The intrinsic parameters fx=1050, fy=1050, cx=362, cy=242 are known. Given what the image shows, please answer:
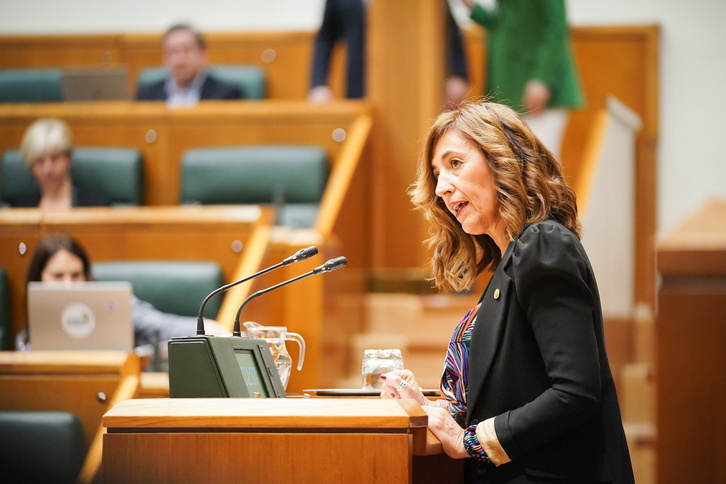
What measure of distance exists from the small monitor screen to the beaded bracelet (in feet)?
0.65

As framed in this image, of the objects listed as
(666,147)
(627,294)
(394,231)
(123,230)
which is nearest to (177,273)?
(123,230)

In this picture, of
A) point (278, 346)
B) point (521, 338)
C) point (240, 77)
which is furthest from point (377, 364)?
point (240, 77)

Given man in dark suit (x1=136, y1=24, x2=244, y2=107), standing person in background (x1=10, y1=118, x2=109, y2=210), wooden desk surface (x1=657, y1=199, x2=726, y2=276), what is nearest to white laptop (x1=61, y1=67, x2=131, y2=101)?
man in dark suit (x1=136, y1=24, x2=244, y2=107)

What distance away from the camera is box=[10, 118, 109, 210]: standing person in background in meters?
2.38

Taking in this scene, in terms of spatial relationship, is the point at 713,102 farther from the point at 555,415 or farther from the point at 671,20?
the point at 555,415

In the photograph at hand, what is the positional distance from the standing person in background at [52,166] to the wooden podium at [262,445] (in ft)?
5.55

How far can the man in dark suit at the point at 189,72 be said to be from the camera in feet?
9.37

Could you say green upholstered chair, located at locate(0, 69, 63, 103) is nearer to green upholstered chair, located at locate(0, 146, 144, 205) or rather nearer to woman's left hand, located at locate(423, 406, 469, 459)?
green upholstered chair, located at locate(0, 146, 144, 205)

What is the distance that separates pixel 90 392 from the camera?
1616mm

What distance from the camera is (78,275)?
193cm

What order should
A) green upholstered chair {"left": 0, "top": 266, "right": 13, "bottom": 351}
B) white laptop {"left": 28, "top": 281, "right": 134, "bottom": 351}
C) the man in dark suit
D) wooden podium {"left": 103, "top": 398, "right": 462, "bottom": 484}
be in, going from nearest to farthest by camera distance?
wooden podium {"left": 103, "top": 398, "right": 462, "bottom": 484}
white laptop {"left": 28, "top": 281, "right": 134, "bottom": 351}
green upholstered chair {"left": 0, "top": 266, "right": 13, "bottom": 351}
the man in dark suit

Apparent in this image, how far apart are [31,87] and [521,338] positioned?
269 centimetres

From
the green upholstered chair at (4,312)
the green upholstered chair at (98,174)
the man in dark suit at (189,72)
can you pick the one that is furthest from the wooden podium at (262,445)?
the man in dark suit at (189,72)

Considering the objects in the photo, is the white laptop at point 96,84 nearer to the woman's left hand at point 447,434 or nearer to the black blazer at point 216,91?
the black blazer at point 216,91
